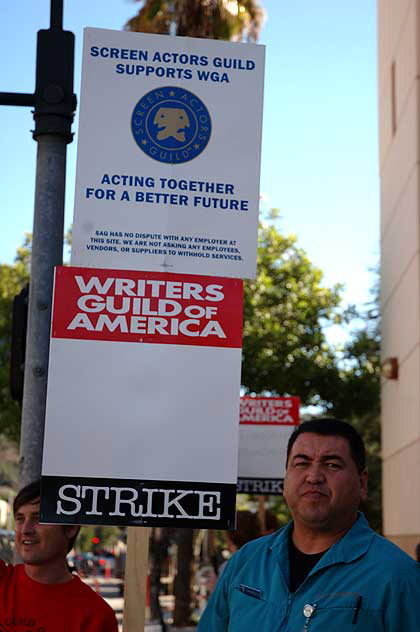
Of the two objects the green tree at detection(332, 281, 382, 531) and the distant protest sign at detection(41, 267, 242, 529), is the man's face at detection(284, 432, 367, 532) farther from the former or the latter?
the green tree at detection(332, 281, 382, 531)

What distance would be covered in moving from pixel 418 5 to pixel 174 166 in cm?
1171

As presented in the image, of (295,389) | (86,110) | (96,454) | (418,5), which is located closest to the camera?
(96,454)

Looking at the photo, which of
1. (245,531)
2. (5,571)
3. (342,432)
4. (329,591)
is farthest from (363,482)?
(245,531)

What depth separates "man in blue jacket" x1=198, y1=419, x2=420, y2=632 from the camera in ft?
11.0

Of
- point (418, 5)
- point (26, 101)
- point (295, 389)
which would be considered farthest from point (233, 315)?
point (295, 389)

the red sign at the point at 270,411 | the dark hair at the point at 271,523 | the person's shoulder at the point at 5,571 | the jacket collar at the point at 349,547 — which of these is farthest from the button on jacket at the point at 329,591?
the red sign at the point at 270,411

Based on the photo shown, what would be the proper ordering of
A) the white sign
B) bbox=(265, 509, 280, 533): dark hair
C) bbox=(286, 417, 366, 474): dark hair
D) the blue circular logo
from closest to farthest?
bbox=(286, 417, 366, 474): dark hair → the white sign → the blue circular logo → bbox=(265, 509, 280, 533): dark hair

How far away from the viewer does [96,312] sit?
4723 millimetres

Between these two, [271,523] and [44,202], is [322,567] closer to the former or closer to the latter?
[44,202]

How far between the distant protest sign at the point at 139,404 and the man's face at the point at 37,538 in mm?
66

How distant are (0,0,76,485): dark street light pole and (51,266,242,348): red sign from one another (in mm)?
733

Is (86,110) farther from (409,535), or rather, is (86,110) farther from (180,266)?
(409,535)

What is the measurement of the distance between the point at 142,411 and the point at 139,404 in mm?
33

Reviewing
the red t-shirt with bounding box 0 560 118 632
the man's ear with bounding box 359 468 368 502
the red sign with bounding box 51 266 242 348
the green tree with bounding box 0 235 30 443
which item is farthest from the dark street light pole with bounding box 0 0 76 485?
the green tree with bounding box 0 235 30 443
